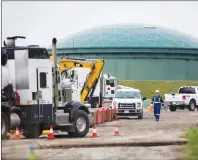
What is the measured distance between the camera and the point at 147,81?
9662 centimetres

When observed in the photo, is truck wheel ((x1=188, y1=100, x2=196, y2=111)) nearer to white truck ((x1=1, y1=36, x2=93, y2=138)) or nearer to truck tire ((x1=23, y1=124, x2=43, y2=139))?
white truck ((x1=1, y1=36, x2=93, y2=138))

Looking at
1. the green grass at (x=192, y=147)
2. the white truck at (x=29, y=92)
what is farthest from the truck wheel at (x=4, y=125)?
the green grass at (x=192, y=147)

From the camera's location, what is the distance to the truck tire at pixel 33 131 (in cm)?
2092

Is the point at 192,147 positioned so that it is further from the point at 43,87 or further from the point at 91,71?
the point at 91,71

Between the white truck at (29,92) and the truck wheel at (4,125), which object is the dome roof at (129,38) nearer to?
the white truck at (29,92)

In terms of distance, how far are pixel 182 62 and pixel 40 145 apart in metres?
84.3

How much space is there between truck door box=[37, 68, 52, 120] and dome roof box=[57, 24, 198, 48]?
75.2 metres

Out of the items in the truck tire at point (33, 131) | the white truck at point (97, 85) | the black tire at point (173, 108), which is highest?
the white truck at point (97, 85)

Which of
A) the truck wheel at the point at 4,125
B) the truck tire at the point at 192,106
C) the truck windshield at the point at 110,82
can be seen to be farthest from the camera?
the truck windshield at the point at 110,82

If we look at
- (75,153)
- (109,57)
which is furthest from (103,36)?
(75,153)

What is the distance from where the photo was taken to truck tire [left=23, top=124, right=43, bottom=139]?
20.9m

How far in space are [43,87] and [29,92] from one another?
2.31 ft

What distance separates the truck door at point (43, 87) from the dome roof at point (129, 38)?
75.2 meters

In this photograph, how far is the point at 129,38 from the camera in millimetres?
98625
